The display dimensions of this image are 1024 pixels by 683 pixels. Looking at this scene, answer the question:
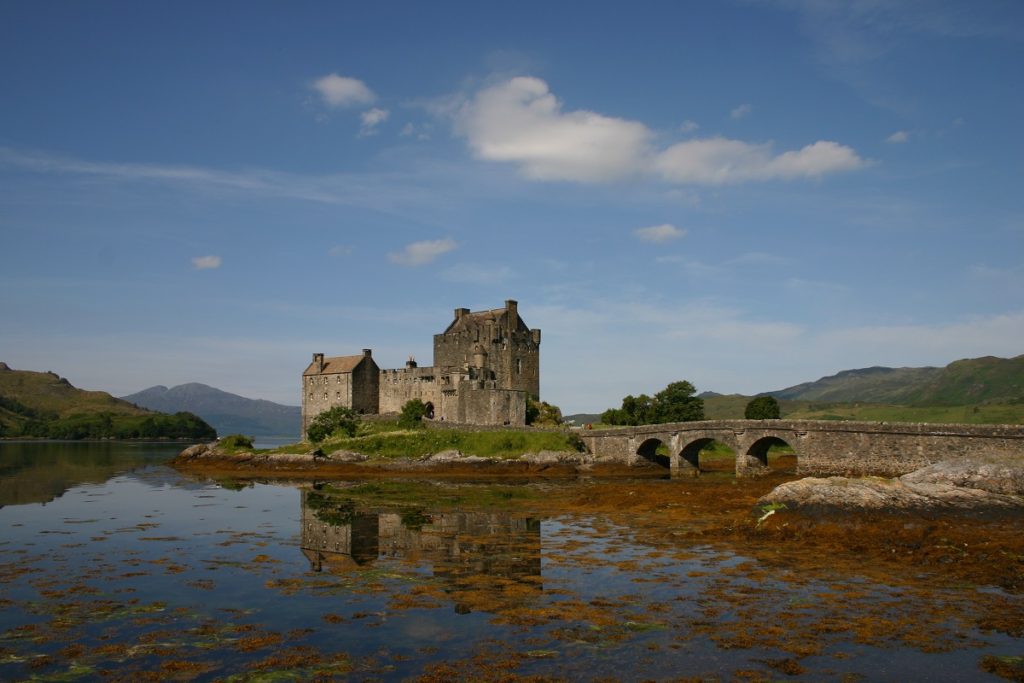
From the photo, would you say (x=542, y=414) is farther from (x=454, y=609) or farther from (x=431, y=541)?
(x=454, y=609)

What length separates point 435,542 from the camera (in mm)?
25422

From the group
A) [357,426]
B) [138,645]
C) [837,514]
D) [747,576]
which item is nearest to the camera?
[138,645]

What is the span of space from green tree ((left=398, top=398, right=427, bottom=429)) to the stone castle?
3768 millimetres

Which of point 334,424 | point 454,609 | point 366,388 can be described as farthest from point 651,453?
point 454,609

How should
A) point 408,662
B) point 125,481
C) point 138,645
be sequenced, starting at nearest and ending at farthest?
1. point 408,662
2. point 138,645
3. point 125,481

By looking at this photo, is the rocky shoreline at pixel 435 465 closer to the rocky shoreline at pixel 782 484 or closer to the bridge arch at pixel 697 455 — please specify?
the rocky shoreline at pixel 782 484

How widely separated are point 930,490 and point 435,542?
17.9 metres

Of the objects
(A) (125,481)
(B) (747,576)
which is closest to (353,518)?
(B) (747,576)

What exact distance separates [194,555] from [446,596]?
1044cm

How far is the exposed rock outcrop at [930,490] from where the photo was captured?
84.6 feet

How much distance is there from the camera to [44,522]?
31266 mm

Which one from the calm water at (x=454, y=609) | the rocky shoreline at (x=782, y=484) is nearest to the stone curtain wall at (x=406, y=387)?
the rocky shoreline at (x=782, y=484)

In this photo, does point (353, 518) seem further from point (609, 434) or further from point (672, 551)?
point (609, 434)

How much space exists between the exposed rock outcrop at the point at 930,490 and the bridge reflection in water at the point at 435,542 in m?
10.1
